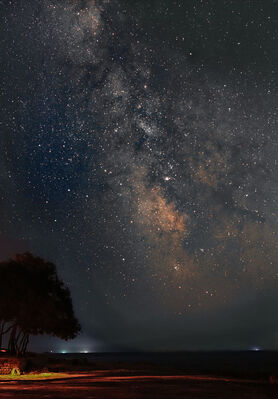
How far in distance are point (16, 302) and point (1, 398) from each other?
22.5 m

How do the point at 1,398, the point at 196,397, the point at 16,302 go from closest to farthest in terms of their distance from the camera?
1. the point at 1,398
2. the point at 196,397
3. the point at 16,302

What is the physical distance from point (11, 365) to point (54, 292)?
1098 cm

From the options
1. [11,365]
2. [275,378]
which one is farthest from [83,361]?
[275,378]

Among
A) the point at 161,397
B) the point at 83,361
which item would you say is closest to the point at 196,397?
the point at 161,397

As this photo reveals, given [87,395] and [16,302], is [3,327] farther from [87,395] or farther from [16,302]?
[87,395]

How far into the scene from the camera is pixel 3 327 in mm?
40969

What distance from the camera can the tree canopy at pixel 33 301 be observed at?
124ft

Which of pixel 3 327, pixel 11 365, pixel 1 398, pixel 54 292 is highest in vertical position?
pixel 54 292

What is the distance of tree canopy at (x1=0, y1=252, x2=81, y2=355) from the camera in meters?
37.8

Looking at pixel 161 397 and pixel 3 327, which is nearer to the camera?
pixel 161 397

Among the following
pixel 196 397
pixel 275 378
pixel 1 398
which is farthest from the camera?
pixel 275 378

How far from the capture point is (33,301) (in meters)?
38.6

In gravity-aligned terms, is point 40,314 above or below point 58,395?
above

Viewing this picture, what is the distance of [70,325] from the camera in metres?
43.1
